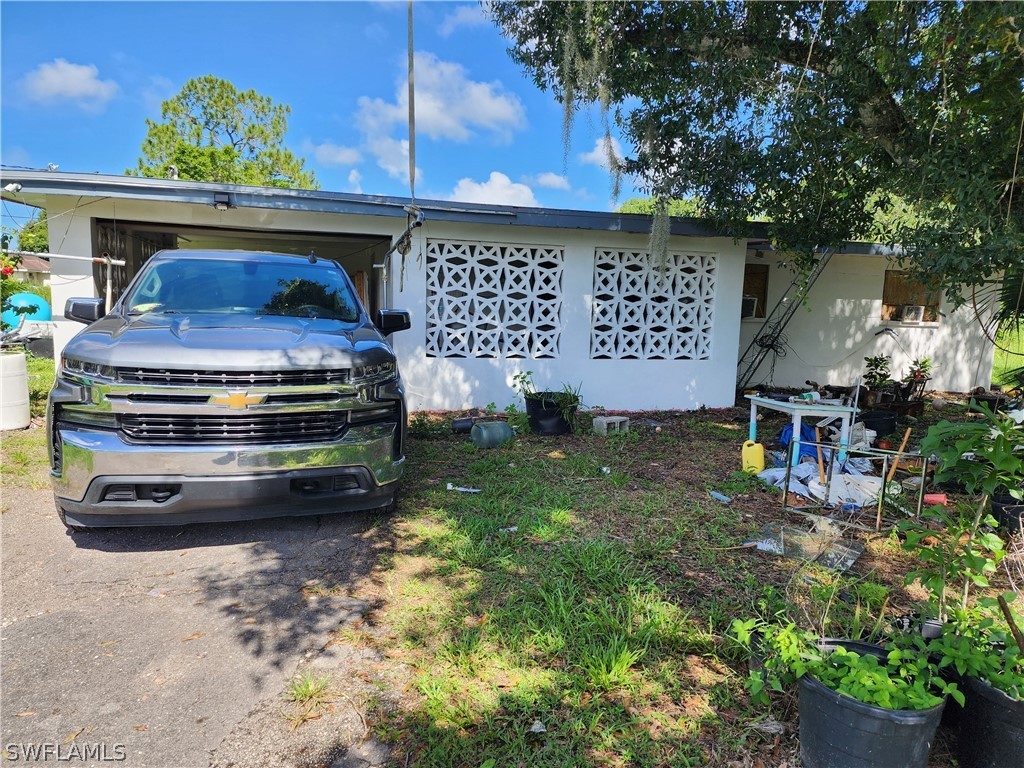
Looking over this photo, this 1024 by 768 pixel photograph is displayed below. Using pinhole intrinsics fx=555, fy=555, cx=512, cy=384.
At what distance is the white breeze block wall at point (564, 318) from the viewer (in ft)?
26.4

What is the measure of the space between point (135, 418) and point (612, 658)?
2910 mm

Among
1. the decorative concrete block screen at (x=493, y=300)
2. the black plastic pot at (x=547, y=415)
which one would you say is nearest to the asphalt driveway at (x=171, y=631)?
the black plastic pot at (x=547, y=415)

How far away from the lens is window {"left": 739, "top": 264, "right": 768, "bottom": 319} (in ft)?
37.1

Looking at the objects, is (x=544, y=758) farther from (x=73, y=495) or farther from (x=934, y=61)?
(x=934, y=61)

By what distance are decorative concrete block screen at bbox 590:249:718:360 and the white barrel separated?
282 inches

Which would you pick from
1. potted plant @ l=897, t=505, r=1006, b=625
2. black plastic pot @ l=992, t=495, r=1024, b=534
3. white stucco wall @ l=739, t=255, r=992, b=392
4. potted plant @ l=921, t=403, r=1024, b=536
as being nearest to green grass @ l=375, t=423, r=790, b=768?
potted plant @ l=897, t=505, r=1006, b=625

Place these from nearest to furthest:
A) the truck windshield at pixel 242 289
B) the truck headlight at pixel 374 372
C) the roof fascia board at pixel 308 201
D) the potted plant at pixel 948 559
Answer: the potted plant at pixel 948 559, the truck headlight at pixel 374 372, the truck windshield at pixel 242 289, the roof fascia board at pixel 308 201

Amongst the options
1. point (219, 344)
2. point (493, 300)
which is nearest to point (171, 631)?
point (219, 344)

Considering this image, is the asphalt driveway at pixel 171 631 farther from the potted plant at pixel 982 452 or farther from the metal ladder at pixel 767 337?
the metal ladder at pixel 767 337

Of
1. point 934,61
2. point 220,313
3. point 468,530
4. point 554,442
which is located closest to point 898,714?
point 468,530

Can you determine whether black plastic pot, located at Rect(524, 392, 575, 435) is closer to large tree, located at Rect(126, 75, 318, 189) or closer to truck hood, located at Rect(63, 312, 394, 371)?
truck hood, located at Rect(63, 312, 394, 371)

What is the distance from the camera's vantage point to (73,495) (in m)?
3.14

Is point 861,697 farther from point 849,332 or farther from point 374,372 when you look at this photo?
point 849,332

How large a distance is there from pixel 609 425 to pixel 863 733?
5.49 meters
